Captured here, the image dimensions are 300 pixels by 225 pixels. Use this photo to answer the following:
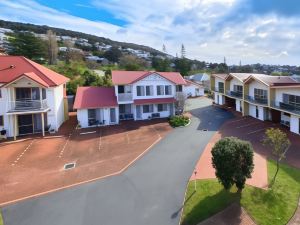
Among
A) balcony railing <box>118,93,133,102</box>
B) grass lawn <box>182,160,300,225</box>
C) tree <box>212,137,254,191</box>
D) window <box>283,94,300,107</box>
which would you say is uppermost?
balcony railing <box>118,93,133,102</box>

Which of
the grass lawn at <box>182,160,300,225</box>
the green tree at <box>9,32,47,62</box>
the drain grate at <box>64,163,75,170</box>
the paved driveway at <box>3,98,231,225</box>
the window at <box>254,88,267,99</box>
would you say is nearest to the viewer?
the paved driveway at <box>3,98,231,225</box>

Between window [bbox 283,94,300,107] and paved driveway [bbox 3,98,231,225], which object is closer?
paved driveway [bbox 3,98,231,225]

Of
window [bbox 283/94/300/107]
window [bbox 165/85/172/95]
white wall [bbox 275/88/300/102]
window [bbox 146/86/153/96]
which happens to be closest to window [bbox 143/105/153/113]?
window [bbox 146/86/153/96]

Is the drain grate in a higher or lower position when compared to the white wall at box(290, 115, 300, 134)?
lower

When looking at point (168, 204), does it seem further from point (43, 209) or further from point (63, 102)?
point (63, 102)

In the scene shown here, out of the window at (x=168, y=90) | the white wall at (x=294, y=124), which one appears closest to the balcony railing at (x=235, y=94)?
the window at (x=168, y=90)

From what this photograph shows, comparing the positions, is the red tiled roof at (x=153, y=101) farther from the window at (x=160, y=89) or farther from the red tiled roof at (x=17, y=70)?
the red tiled roof at (x=17, y=70)

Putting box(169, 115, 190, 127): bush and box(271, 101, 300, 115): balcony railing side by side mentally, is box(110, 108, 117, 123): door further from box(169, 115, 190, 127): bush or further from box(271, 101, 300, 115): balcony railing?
box(271, 101, 300, 115): balcony railing
